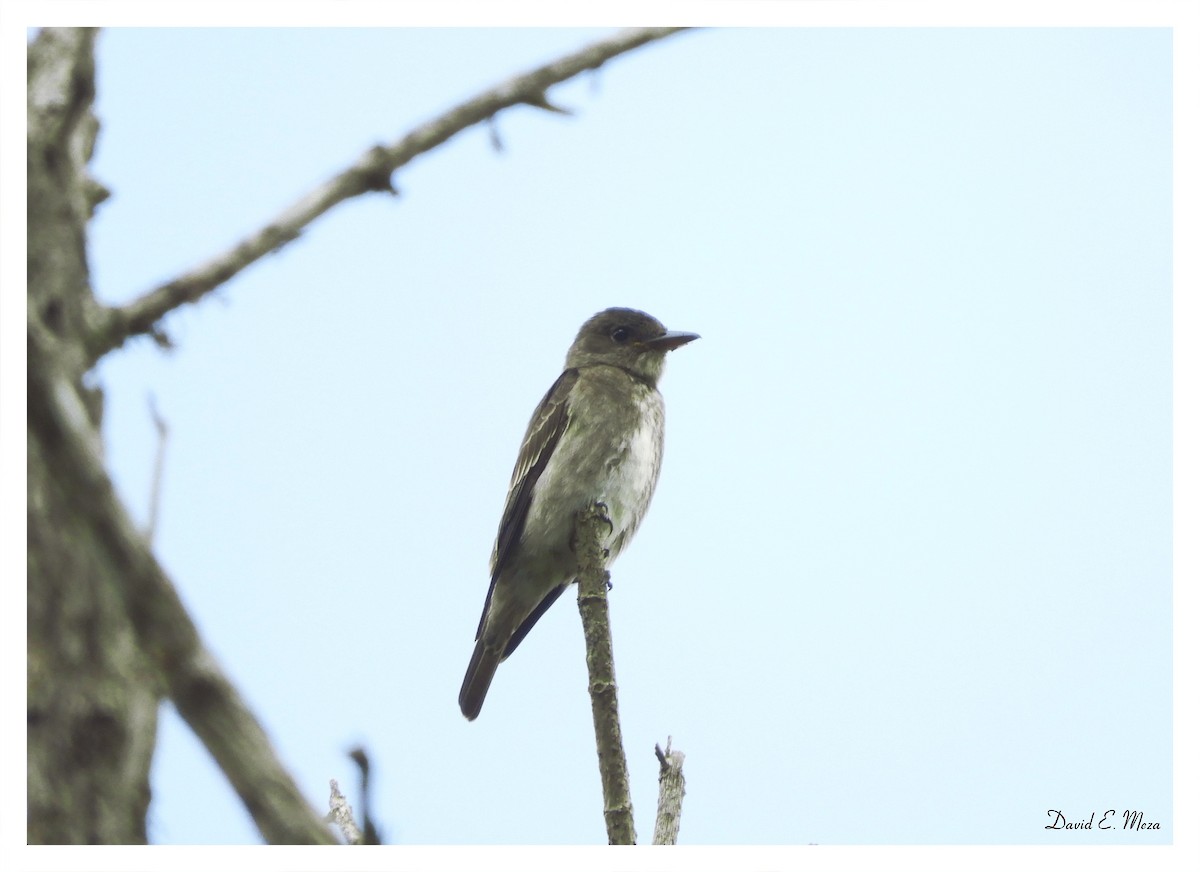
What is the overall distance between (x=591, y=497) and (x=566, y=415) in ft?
1.87

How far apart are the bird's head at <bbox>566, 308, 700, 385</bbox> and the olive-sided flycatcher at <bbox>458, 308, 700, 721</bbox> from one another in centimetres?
31

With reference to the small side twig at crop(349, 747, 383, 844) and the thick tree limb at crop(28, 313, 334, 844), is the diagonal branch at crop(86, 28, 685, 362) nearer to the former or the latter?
the thick tree limb at crop(28, 313, 334, 844)

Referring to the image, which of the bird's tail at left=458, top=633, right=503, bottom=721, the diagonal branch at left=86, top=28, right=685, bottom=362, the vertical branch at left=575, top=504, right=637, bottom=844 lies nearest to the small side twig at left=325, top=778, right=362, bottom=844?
the vertical branch at left=575, top=504, right=637, bottom=844

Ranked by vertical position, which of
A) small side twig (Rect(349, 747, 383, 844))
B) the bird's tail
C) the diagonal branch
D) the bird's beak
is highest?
the bird's beak

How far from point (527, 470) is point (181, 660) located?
5052mm

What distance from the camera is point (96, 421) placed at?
215cm

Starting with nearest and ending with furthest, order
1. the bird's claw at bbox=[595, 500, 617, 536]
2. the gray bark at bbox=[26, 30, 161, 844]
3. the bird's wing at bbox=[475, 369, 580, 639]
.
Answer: the gray bark at bbox=[26, 30, 161, 844], the bird's claw at bbox=[595, 500, 617, 536], the bird's wing at bbox=[475, 369, 580, 639]

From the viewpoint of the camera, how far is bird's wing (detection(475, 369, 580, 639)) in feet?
21.1

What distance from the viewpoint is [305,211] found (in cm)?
223

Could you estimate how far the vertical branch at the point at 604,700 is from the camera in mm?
3967

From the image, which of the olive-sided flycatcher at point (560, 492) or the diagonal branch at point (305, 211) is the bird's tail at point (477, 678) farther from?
the diagonal branch at point (305, 211)

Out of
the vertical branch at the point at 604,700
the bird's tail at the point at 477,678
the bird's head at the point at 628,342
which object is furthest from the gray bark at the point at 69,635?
the bird's head at the point at 628,342

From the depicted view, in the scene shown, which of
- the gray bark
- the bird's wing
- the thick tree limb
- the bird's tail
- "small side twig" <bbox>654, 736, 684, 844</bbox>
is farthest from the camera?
the bird's wing

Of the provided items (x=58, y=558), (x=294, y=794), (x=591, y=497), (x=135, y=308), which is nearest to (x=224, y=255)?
(x=135, y=308)
